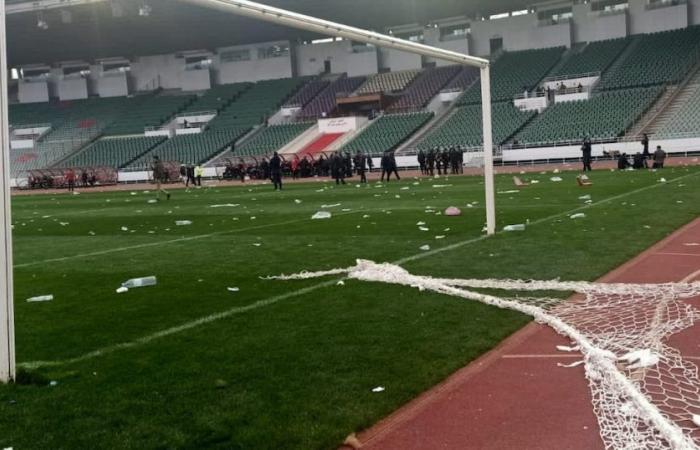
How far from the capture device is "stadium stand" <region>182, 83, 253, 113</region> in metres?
62.4

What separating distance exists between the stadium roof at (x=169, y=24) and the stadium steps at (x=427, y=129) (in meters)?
7.55

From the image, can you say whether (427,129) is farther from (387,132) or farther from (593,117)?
(593,117)

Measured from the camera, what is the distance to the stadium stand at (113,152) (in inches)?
2234

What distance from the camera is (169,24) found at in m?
56.8

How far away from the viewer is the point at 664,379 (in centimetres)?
480

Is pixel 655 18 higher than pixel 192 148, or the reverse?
pixel 655 18

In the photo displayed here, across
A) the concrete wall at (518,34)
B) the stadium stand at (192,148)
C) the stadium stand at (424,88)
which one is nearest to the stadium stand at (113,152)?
the stadium stand at (192,148)

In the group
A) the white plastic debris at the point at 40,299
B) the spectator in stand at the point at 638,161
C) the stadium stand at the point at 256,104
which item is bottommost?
the white plastic debris at the point at 40,299

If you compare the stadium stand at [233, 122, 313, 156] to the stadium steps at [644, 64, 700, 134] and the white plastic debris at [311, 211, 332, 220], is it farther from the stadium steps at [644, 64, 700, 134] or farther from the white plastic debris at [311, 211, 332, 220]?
the white plastic debris at [311, 211, 332, 220]

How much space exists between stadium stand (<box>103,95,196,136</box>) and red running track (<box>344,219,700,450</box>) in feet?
193

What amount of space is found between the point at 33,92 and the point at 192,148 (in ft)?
80.0

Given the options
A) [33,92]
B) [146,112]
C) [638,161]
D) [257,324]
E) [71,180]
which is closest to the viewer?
[257,324]

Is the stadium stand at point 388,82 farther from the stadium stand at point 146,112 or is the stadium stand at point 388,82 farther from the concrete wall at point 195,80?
the stadium stand at point 146,112

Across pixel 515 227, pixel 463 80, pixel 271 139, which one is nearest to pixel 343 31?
pixel 515 227
